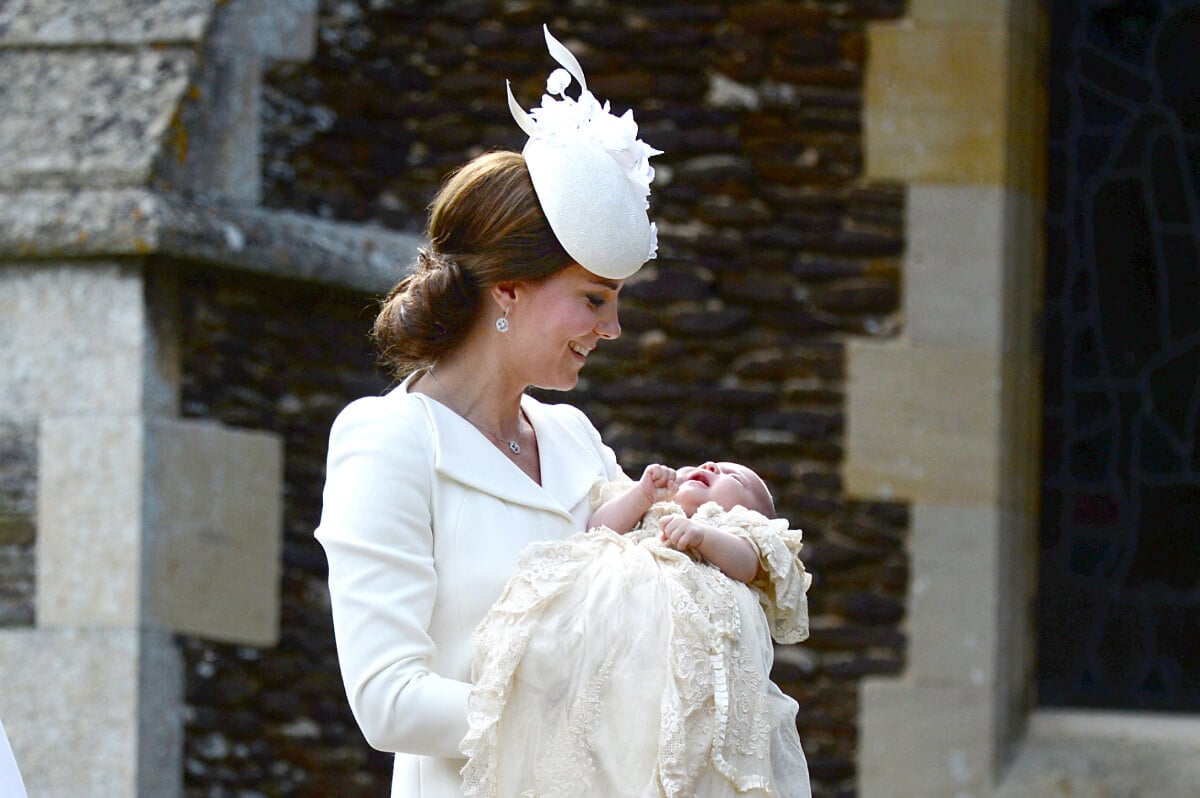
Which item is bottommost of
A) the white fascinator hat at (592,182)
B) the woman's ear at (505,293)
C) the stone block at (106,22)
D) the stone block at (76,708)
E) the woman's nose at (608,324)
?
the stone block at (76,708)

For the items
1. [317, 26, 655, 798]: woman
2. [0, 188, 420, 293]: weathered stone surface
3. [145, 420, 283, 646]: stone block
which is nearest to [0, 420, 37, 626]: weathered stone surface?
[145, 420, 283, 646]: stone block

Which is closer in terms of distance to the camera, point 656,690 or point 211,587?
point 656,690

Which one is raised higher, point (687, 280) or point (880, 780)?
point (687, 280)

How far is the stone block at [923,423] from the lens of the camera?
16.3 ft

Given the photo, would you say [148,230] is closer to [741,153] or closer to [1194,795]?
[741,153]

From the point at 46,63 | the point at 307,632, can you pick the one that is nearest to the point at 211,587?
the point at 307,632

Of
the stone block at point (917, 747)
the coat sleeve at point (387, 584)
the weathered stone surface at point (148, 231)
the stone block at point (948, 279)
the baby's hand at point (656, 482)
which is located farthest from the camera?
the stone block at point (948, 279)

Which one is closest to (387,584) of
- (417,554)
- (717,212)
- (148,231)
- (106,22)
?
(417,554)

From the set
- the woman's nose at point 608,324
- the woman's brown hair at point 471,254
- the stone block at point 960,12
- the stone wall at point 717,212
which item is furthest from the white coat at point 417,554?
the stone block at point 960,12

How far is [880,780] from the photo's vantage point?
4914 mm

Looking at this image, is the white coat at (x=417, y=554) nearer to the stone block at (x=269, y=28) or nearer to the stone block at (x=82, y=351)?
the stone block at (x=82, y=351)

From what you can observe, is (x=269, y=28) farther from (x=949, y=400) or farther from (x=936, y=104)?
(x=949, y=400)

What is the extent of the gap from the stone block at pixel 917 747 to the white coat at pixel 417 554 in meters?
2.71

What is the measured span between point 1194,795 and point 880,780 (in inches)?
32.7
